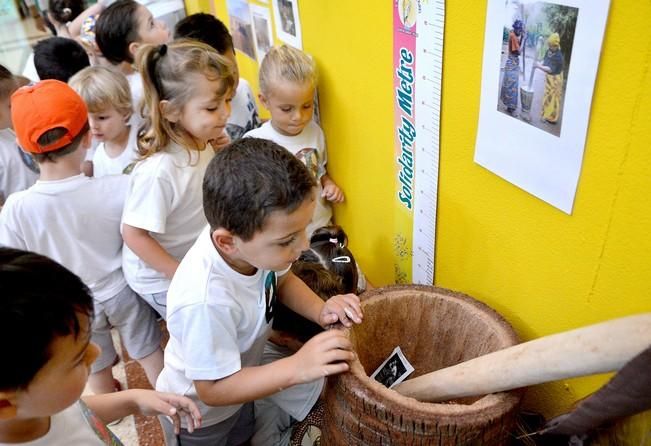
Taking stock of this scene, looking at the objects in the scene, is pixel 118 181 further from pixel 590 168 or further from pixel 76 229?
pixel 590 168

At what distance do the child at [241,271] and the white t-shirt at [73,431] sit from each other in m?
0.18

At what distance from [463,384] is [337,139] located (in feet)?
3.31

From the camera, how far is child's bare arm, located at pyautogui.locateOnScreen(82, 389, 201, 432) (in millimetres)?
962

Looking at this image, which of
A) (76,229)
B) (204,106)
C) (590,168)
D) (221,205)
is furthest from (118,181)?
(590,168)

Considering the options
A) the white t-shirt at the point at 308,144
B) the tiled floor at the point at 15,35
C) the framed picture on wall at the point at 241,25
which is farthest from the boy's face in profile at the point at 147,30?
the tiled floor at the point at 15,35

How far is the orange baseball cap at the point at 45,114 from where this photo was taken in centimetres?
130

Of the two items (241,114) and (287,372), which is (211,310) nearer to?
(287,372)

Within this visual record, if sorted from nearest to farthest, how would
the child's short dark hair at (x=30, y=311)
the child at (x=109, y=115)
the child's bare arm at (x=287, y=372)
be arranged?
the child's short dark hair at (x=30, y=311) < the child's bare arm at (x=287, y=372) < the child at (x=109, y=115)

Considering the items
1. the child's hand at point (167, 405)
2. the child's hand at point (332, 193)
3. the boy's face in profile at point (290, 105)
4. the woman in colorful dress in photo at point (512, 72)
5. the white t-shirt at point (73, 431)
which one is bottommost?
the child's hand at point (332, 193)

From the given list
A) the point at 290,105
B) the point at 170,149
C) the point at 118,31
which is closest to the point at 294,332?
the point at 170,149

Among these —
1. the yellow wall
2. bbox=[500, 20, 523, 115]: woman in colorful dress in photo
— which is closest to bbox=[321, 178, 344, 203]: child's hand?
the yellow wall

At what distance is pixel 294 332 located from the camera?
138 centimetres

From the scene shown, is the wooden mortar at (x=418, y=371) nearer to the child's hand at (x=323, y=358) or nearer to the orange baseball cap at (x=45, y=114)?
the child's hand at (x=323, y=358)

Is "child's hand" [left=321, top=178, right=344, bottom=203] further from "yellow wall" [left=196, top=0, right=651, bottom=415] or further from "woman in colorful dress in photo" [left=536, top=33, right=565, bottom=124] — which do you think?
"woman in colorful dress in photo" [left=536, top=33, right=565, bottom=124]
